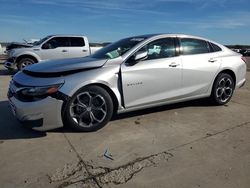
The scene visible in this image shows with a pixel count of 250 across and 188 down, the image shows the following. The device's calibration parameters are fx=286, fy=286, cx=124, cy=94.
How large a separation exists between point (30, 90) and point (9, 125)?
1102mm

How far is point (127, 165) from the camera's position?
3316 millimetres

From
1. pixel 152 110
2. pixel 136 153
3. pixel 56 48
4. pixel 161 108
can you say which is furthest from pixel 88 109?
pixel 56 48

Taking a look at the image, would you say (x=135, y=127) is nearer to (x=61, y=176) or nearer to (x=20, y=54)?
(x=61, y=176)

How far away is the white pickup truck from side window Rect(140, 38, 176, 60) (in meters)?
7.62

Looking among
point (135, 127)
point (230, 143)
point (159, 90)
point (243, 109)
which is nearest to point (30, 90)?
point (135, 127)

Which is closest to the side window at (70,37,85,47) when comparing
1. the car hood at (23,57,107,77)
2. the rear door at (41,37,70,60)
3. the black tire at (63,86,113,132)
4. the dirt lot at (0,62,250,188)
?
the rear door at (41,37,70,60)

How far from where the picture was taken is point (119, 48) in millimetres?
5109

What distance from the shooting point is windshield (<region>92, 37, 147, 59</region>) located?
4.84 metres

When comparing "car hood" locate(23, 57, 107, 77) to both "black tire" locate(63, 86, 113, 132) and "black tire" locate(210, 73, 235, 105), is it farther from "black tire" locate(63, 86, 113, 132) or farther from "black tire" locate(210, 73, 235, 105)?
"black tire" locate(210, 73, 235, 105)

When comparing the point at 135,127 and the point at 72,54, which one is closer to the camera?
the point at 135,127

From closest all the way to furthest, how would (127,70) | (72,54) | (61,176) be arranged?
(61,176), (127,70), (72,54)

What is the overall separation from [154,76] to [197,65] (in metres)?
1.06

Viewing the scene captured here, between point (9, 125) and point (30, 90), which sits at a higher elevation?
point (30, 90)

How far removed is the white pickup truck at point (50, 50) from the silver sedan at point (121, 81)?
289 inches
